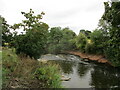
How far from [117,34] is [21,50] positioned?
413 inches

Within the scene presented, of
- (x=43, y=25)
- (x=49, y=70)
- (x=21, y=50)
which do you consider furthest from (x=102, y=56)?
(x=49, y=70)

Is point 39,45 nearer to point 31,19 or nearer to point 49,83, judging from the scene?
point 31,19

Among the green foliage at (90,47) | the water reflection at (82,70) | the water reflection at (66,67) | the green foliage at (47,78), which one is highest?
the green foliage at (90,47)

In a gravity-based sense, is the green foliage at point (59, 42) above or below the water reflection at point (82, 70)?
above

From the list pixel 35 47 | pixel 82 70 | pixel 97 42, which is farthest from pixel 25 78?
pixel 97 42

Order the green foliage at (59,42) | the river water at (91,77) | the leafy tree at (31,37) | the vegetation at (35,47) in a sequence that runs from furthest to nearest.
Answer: the green foliage at (59,42) < the leafy tree at (31,37) < the river water at (91,77) < the vegetation at (35,47)

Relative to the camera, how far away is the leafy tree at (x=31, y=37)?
1423 cm

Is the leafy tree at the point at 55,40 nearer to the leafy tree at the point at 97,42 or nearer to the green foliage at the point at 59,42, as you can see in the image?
the green foliage at the point at 59,42

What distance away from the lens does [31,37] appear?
14148mm

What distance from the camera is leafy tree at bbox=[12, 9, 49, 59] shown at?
14.2m

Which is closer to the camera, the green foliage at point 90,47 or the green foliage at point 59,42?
the green foliage at point 90,47

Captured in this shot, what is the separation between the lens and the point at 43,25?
15492mm

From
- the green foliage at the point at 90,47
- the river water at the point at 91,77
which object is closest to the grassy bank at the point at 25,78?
the river water at the point at 91,77

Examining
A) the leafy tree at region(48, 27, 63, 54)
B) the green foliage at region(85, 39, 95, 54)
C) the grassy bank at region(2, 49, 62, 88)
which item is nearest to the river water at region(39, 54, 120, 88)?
the grassy bank at region(2, 49, 62, 88)
